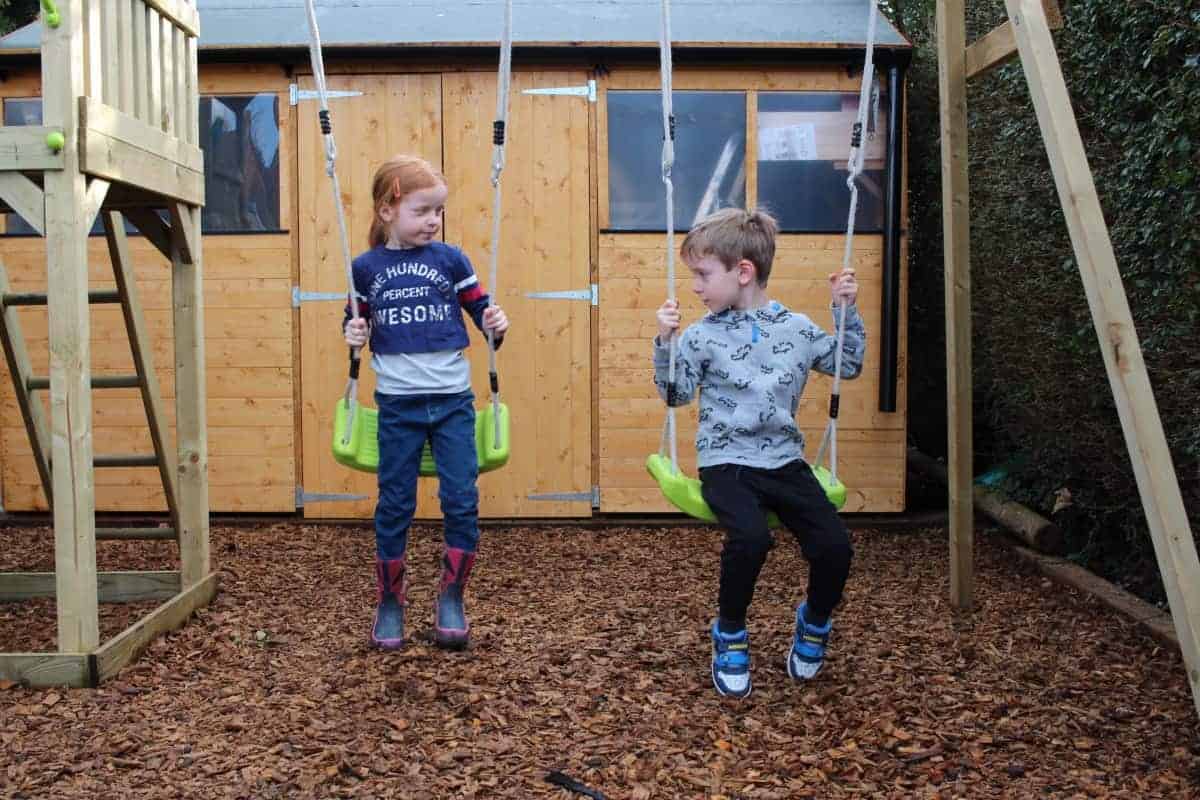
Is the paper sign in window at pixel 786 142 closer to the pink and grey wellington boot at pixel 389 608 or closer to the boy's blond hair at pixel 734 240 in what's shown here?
the boy's blond hair at pixel 734 240

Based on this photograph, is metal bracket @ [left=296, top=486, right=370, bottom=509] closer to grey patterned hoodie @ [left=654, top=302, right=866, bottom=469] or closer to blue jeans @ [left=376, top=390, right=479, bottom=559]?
blue jeans @ [left=376, top=390, right=479, bottom=559]

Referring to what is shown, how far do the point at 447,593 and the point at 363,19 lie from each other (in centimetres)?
375

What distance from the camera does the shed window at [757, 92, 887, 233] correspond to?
6.29m

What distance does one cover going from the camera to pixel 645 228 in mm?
6301

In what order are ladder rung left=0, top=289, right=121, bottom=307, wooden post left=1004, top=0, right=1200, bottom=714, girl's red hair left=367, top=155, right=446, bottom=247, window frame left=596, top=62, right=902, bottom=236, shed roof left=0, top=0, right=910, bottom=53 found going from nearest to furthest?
wooden post left=1004, top=0, right=1200, bottom=714, girl's red hair left=367, top=155, right=446, bottom=247, ladder rung left=0, top=289, right=121, bottom=307, shed roof left=0, top=0, right=910, bottom=53, window frame left=596, top=62, right=902, bottom=236

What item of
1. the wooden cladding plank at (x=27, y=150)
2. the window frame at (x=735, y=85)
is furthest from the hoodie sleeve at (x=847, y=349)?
the window frame at (x=735, y=85)

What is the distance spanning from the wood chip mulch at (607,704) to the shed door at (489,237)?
4.33 ft

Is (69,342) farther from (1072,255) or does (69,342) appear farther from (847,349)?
(1072,255)

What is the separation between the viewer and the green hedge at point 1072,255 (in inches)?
157

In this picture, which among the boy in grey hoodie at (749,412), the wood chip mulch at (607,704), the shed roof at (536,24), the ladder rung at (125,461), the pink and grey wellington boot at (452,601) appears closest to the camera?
the wood chip mulch at (607,704)

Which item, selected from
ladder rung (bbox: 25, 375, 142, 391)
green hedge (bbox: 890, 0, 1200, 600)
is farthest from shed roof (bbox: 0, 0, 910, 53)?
ladder rung (bbox: 25, 375, 142, 391)

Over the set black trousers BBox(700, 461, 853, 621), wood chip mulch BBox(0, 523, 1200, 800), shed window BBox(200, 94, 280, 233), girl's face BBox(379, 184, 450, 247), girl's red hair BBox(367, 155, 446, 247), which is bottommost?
wood chip mulch BBox(0, 523, 1200, 800)

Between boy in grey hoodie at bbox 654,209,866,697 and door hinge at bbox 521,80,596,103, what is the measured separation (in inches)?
110

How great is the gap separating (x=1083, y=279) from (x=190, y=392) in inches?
125
